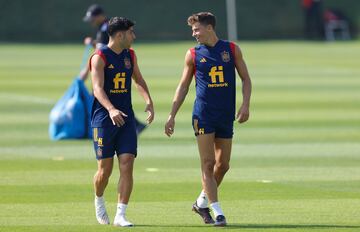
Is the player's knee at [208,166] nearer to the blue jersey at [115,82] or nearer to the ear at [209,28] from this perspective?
the blue jersey at [115,82]

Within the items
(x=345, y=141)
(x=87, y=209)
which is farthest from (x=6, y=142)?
(x=87, y=209)

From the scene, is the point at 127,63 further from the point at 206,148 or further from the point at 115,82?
the point at 206,148

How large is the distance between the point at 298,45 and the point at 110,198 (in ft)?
124

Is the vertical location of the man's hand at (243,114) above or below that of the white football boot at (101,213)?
above

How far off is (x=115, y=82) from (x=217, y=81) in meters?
1.00

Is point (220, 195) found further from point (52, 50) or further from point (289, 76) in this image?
point (52, 50)

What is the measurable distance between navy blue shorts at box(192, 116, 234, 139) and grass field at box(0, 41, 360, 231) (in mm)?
880

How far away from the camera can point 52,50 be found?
48.3 metres

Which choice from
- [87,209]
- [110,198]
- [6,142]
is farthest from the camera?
[6,142]

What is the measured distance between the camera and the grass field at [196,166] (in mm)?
12031

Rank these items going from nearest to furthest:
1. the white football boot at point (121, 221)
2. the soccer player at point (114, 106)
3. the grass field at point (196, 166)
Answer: the white football boot at point (121, 221), the soccer player at point (114, 106), the grass field at point (196, 166)

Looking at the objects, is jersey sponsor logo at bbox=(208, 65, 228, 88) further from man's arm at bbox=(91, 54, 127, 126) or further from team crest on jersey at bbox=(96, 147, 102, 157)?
team crest on jersey at bbox=(96, 147, 102, 157)

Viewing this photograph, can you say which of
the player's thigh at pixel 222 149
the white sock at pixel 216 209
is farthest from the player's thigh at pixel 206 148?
the white sock at pixel 216 209

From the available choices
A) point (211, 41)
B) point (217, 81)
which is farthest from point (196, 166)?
point (211, 41)
